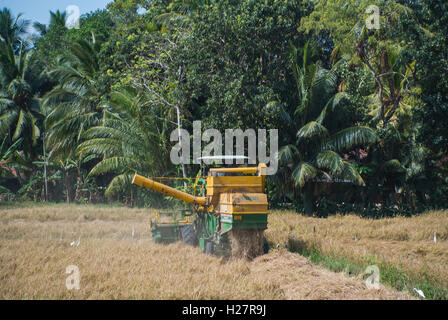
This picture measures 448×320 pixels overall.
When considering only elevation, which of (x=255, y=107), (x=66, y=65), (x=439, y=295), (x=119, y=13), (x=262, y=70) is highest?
(x=119, y=13)

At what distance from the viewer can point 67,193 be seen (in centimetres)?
2416

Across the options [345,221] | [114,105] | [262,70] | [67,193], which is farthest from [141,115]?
[345,221]

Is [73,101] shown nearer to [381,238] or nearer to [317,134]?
[317,134]

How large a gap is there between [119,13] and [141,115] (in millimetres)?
10190

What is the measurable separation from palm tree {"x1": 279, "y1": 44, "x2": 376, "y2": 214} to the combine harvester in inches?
265

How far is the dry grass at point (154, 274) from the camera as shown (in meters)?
6.09

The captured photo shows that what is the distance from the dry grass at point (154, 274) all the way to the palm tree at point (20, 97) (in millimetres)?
14925

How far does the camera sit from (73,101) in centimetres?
2395

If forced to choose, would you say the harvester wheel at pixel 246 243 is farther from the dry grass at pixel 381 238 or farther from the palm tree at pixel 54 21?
the palm tree at pixel 54 21

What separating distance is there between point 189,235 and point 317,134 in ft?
27.0

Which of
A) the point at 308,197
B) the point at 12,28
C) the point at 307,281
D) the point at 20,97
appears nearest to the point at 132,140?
the point at 308,197

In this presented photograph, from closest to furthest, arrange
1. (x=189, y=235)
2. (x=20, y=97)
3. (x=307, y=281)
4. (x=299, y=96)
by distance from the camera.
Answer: (x=307, y=281) < (x=189, y=235) < (x=299, y=96) < (x=20, y=97)

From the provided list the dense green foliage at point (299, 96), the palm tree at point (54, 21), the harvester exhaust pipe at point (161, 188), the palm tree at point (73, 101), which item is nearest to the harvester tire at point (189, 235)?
the harvester exhaust pipe at point (161, 188)

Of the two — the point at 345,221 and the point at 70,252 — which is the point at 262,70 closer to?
the point at 345,221
